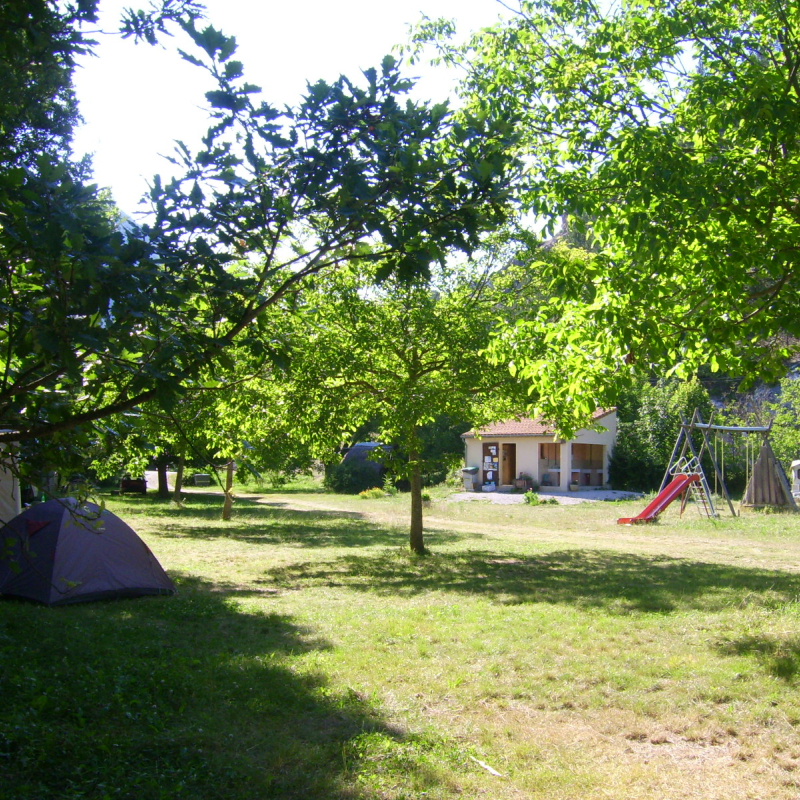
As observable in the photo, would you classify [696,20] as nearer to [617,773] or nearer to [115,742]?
[617,773]

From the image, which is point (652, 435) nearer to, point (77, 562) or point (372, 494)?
point (372, 494)

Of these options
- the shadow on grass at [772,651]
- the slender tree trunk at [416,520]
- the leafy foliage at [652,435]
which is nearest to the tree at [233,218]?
the shadow on grass at [772,651]

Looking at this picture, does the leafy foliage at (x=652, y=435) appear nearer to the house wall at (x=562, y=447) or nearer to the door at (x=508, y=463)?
the house wall at (x=562, y=447)

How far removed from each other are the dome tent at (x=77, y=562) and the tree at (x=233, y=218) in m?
6.04

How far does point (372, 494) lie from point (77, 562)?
1066 inches

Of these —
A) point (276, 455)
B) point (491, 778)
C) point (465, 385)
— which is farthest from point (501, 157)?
point (276, 455)

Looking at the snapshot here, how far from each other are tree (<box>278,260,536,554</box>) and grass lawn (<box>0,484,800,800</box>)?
3120mm

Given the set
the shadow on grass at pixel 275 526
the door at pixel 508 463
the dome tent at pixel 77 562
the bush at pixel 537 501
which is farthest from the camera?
the door at pixel 508 463

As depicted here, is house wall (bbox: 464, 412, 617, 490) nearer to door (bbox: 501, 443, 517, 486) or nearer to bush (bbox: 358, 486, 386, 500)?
door (bbox: 501, 443, 517, 486)

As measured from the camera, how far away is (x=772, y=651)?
Result: 7.10 meters

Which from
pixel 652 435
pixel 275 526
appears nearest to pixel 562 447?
pixel 652 435

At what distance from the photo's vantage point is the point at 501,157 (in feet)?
11.8

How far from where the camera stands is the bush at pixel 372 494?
3594cm

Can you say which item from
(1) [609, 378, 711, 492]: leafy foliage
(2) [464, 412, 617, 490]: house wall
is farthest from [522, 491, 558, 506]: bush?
(1) [609, 378, 711, 492]: leafy foliage
